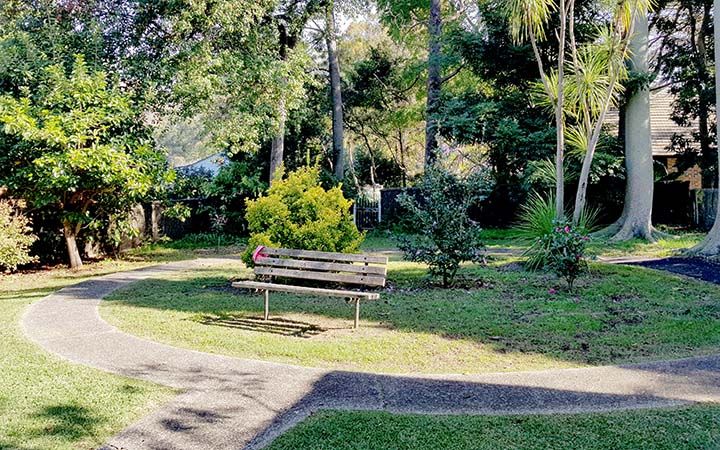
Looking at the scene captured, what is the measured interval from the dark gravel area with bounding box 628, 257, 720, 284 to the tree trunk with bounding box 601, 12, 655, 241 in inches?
160

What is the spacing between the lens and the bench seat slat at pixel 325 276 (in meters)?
6.73

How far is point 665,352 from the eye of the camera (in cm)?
533

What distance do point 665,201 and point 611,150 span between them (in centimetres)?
424

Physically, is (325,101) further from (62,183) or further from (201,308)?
(201,308)

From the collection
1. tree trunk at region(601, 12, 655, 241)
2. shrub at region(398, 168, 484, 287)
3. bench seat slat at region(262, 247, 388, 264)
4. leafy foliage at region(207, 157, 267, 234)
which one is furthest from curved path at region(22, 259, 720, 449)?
leafy foliage at region(207, 157, 267, 234)

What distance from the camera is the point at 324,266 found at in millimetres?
7297

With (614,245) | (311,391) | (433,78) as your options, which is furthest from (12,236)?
(433,78)

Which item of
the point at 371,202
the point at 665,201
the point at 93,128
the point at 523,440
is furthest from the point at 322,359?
the point at 665,201

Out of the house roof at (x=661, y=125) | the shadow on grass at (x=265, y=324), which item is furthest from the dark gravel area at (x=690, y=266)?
the house roof at (x=661, y=125)

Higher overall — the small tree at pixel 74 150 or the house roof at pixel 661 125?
the house roof at pixel 661 125

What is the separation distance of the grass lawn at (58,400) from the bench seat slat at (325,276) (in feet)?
8.98

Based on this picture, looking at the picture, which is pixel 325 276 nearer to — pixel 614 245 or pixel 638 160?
pixel 614 245

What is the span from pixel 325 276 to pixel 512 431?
13.0ft

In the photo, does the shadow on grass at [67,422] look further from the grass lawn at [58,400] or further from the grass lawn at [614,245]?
the grass lawn at [614,245]
